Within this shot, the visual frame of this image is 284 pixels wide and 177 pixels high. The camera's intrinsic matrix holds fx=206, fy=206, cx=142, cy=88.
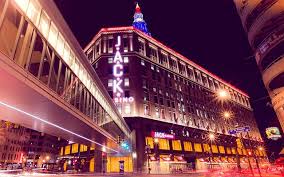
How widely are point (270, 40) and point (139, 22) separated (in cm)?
6791

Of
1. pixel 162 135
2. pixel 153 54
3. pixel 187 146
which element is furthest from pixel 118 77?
pixel 187 146

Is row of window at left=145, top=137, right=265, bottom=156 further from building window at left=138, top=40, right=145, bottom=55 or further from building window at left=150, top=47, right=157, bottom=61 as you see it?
building window at left=138, top=40, right=145, bottom=55

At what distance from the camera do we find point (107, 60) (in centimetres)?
5375

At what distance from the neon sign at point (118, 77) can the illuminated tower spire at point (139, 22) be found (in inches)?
1331

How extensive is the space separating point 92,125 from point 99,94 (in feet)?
18.6

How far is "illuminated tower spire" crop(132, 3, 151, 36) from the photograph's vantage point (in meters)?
86.9

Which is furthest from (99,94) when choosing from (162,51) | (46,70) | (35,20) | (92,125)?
(162,51)

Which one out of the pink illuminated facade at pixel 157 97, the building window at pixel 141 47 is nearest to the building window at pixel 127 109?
the pink illuminated facade at pixel 157 97

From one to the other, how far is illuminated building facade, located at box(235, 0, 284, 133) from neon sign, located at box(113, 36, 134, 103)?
1116 inches

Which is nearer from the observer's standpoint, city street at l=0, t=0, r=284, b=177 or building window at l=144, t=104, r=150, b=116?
city street at l=0, t=0, r=284, b=177

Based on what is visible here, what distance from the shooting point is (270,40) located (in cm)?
2766

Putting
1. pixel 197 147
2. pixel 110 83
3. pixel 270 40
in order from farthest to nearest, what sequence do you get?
pixel 197 147, pixel 110 83, pixel 270 40

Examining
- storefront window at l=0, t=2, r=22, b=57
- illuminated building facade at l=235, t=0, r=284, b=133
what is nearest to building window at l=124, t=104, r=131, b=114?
illuminated building facade at l=235, t=0, r=284, b=133

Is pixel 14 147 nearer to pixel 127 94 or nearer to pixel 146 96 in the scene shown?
pixel 127 94
